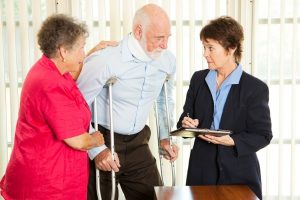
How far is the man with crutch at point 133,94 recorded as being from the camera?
2182 mm

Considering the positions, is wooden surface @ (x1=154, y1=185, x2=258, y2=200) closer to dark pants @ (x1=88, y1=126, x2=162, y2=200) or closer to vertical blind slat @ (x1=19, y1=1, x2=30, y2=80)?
dark pants @ (x1=88, y1=126, x2=162, y2=200)

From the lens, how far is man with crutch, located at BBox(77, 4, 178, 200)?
218 centimetres

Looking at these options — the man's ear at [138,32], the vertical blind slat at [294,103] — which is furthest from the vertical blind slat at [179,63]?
the man's ear at [138,32]

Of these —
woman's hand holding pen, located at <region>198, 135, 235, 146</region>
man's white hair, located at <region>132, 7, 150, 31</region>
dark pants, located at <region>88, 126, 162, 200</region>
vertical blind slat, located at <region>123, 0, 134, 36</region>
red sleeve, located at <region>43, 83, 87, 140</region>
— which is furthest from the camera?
vertical blind slat, located at <region>123, 0, 134, 36</region>

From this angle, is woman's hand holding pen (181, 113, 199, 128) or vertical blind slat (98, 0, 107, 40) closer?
woman's hand holding pen (181, 113, 199, 128)

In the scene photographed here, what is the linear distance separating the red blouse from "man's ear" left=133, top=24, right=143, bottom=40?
1.50 feet

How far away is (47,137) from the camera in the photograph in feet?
6.11

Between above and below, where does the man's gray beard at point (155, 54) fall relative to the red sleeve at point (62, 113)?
above

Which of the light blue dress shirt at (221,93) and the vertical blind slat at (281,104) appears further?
the vertical blind slat at (281,104)

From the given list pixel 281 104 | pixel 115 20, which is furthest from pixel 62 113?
pixel 281 104

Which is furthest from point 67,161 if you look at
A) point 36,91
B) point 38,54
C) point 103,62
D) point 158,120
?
point 38,54

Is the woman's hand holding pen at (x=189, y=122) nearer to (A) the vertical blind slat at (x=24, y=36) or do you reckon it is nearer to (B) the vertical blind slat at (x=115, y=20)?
(B) the vertical blind slat at (x=115, y=20)

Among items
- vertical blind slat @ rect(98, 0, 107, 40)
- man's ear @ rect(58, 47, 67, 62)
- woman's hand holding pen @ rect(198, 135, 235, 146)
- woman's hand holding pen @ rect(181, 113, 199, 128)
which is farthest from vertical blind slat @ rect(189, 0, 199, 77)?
man's ear @ rect(58, 47, 67, 62)

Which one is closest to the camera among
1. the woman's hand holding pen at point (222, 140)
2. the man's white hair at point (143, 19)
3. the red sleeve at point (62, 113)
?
the red sleeve at point (62, 113)
